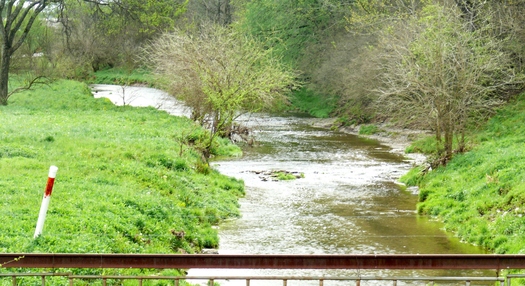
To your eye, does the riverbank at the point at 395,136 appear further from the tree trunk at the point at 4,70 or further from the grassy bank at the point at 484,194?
the tree trunk at the point at 4,70

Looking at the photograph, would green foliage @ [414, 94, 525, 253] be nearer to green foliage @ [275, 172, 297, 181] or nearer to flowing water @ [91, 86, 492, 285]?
flowing water @ [91, 86, 492, 285]

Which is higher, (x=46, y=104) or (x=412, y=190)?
(x=46, y=104)

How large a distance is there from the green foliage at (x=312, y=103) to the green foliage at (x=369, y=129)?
8.07m

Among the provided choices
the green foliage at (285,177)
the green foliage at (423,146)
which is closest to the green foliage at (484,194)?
the green foliage at (285,177)

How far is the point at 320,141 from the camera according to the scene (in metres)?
36.3

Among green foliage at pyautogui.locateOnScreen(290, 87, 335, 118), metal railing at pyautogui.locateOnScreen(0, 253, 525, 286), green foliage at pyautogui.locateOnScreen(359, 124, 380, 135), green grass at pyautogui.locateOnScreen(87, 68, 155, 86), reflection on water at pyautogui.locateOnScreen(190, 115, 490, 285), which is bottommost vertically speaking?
reflection on water at pyautogui.locateOnScreen(190, 115, 490, 285)

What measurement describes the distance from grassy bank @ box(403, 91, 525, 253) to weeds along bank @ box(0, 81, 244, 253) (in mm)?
6083

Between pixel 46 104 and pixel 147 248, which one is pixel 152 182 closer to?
pixel 147 248

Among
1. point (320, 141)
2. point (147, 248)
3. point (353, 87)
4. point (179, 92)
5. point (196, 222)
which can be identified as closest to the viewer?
point (147, 248)

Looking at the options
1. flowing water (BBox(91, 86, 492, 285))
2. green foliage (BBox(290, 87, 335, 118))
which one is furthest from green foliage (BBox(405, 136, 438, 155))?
green foliage (BBox(290, 87, 335, 118))

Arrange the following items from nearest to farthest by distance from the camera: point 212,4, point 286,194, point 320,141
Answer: point 286,194 < point 320,141 < point 212,4

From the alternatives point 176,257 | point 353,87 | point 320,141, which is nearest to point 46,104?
point 320,141

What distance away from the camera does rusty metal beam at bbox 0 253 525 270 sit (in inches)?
222

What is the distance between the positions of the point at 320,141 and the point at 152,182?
20157 millimetres
